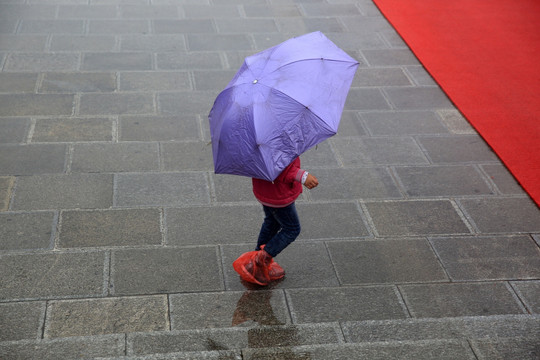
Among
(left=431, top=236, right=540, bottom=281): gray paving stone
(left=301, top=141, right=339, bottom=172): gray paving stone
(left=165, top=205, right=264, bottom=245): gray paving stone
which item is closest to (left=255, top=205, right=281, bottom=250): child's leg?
(left=165, top=205, right=264, bottom=245): gray paving stone

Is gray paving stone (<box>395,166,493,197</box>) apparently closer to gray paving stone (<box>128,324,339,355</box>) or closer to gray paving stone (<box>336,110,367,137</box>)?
gray paving stone (<box>336,110,367,137</box>)

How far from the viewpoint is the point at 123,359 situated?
10.7 feet

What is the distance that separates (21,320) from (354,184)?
10.1ft

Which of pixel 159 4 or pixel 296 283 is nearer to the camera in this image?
pixel 296 283

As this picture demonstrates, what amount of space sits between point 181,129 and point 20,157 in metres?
1.57

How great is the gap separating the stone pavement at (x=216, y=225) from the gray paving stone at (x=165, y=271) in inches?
0.6

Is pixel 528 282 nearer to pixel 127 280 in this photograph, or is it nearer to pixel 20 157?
pixel 127 280

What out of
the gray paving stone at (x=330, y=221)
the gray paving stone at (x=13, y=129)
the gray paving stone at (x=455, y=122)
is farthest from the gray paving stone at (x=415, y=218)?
the gray paving stone at (x=13, y=129)

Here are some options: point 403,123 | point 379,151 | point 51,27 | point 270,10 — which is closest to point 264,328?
point 379,151

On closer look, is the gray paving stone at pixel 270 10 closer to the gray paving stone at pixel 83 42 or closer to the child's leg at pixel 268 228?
the gray paving stone at pixel 83 42

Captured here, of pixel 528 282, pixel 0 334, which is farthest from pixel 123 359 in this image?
pixel 528 282

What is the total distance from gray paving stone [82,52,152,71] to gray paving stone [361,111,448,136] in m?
2.80

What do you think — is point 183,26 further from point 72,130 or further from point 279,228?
point 279,228

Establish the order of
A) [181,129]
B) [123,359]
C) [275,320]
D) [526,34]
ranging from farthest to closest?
[526,34] → [181,129] → [275,320] → [123,359]
